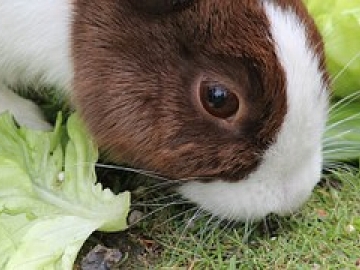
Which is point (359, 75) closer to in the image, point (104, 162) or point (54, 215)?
point (104, 162)

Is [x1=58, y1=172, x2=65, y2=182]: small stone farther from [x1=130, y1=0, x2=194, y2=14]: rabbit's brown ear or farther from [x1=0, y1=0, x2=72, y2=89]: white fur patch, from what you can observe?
[x1=130, y1=0, x2=194, y2=14]: rabbit's brown ear

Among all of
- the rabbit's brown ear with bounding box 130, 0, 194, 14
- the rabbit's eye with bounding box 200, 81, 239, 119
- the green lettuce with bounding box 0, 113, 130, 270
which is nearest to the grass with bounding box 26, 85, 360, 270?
the green lettuce with bounding box 0, 113, 130, 270

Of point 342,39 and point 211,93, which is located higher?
point 342,39

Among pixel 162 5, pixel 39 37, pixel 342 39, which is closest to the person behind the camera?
pixel 162 5

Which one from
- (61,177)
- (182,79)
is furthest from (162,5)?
(61,177)

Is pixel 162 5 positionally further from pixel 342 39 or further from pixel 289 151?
pixel 342 39

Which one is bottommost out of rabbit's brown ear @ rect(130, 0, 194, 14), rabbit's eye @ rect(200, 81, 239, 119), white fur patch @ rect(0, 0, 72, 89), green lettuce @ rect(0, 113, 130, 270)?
green lettuce @ rect(0, 113, 130, 270)

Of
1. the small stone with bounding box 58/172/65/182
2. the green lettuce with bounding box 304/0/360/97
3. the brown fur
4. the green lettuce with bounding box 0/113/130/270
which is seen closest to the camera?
the brown fur
